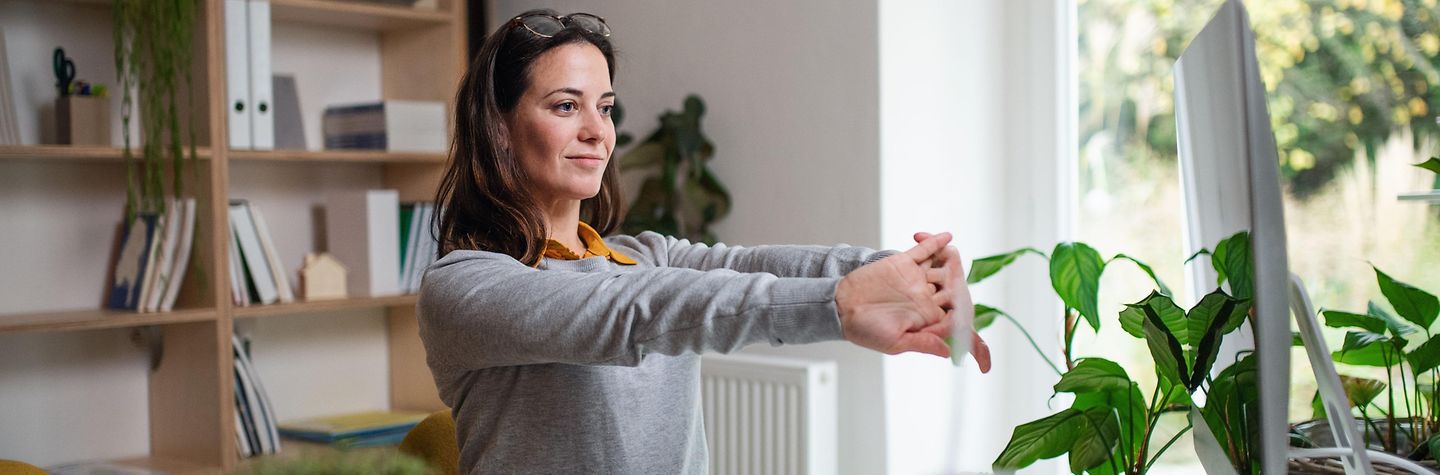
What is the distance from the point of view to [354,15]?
2.81 metres

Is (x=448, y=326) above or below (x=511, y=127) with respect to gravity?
below

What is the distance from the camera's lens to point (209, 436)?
2545mm

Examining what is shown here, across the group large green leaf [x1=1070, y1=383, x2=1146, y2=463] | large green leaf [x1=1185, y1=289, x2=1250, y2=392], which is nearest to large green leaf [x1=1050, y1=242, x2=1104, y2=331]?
large green leaf [x1=1070, y1=383, x2=1146, y2=463]

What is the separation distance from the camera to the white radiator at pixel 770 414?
235 centimetres

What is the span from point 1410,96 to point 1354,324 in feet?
3.27

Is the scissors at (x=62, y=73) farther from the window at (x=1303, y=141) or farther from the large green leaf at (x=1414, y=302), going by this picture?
the large green leaf at (x=1414, y=302)

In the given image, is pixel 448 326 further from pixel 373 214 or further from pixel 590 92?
pixel 373 214

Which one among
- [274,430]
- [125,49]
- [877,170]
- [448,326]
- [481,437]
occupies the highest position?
[125,49]

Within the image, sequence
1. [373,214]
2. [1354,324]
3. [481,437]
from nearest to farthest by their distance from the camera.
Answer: [481,437] → [1354,324] → [373,214]

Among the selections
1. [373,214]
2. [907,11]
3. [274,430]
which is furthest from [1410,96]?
[274,430]

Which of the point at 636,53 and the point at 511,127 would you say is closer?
the point at 511,127

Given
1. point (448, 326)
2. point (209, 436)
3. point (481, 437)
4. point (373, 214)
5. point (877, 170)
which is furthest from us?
point (373, 214)

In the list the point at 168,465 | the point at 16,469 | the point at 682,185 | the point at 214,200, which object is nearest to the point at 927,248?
the point at 16,469

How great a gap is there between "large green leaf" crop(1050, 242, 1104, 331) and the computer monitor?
1.70ft
